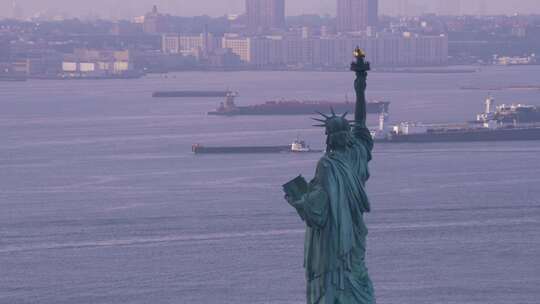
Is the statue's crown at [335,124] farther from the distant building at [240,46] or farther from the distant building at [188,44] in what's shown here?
the distant building at [188,44]

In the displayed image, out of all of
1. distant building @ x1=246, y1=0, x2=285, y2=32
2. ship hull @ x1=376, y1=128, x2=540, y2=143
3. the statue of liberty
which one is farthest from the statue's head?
distant building @ x1=246, y1=0, x2=285, y2=32

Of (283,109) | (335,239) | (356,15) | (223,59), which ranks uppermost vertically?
(335,239)

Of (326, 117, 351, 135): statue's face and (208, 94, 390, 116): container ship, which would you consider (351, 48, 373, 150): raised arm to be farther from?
(208, 94, 390, 116): container ship

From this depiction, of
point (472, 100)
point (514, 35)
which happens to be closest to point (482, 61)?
point (514, 35)

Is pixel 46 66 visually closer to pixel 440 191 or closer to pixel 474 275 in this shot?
pixel 440 191

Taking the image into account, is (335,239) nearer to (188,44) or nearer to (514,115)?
(514,115)

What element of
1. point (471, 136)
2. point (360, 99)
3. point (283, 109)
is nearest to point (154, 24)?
point (283, 109)

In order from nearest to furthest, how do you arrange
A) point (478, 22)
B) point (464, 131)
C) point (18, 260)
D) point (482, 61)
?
point (18, 260) < point (464, 131) < point (482, 61) < point (478, 22)
